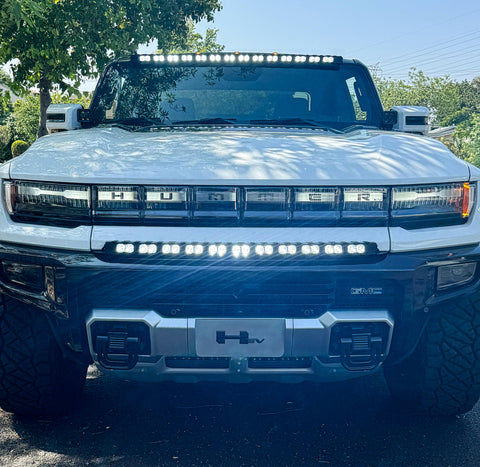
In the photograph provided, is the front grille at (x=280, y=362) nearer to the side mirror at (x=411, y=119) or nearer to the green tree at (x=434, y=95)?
the side mirror at (x=411, y=119)

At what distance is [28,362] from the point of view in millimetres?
3170

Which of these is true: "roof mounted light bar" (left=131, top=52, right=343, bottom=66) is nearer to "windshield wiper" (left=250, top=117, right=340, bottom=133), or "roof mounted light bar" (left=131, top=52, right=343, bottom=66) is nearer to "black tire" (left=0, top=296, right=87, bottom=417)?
"windshield wiper" (left=250, top=117, right=340, bottom=133)

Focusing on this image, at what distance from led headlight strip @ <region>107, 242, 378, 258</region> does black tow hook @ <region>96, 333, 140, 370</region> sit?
1.24 ft

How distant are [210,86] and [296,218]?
1828 millimetres

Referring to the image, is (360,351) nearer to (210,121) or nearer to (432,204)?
(432,204)

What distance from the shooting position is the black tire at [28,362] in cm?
315

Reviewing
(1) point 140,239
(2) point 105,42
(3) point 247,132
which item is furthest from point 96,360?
(2) point 105,42

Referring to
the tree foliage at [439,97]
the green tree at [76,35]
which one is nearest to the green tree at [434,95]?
the tree foliage at [439,97]

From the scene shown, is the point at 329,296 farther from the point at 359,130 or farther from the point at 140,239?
the point at 359,130

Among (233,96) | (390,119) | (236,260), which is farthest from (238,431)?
(390,119)

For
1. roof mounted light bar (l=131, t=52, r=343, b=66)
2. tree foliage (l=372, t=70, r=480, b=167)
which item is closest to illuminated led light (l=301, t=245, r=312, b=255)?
roof mounted light bar (l=131, t=52, r=343, b=66)

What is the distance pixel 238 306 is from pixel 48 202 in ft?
3.21

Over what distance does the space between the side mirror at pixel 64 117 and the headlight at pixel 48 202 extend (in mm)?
1249

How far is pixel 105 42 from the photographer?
13.5m
